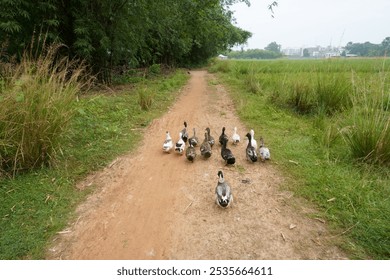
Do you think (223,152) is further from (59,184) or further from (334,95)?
(334,95)

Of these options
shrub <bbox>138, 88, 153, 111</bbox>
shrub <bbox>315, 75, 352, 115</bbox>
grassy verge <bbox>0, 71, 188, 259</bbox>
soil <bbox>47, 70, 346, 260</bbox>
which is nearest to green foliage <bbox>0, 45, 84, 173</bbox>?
grassy verge <bbox>0, 71, 188, 259</bbox>

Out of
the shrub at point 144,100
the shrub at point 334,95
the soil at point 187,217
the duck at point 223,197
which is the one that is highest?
the shrub at point 334,95

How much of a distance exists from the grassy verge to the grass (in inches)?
116

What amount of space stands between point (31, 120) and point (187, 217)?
2484 mm

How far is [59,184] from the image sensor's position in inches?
138

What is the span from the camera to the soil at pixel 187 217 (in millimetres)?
2492

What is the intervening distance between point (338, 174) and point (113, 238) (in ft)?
10.3

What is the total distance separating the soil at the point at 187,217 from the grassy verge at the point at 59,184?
0.18 meters

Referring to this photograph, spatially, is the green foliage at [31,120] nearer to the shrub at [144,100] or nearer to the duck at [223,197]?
the duck at [223,197]

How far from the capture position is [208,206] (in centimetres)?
317

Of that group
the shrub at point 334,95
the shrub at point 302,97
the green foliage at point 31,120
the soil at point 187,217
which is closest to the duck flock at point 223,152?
the soil at point 187,217

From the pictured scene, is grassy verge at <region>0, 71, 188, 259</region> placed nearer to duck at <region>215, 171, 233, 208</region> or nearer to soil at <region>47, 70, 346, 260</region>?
soil at <region>47, 70, 346, 260</region>
